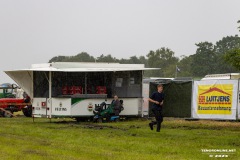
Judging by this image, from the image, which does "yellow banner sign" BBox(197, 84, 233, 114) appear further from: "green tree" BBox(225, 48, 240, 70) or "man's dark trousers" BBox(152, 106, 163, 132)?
"man's dark trousers" BBox(152, 106, 163, 132)

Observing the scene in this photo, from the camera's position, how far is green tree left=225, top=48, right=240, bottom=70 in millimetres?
18359

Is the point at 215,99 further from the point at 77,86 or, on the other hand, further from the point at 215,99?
the point at 77,86

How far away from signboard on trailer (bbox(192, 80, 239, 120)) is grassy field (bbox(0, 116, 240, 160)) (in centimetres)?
348

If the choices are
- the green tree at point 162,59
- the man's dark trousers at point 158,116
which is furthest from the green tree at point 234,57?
the green tree at point 162,59

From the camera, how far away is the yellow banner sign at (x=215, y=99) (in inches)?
928

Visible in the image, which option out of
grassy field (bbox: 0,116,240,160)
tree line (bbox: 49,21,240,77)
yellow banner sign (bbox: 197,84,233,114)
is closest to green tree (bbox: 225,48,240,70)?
grassy field (bbox: 0,116,240,160)

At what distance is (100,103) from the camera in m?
24.7

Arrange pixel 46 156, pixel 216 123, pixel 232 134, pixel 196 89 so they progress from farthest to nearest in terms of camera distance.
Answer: pixel 196 89, pixel 216 123, pixel 232 134, pixel 46 156

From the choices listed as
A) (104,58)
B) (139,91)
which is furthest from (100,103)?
(104,58)

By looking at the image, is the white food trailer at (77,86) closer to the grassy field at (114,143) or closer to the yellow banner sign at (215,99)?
the yellow banner sign at (215,99)

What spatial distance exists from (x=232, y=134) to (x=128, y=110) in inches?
326

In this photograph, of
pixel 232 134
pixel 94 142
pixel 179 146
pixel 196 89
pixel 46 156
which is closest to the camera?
pixel 46 156

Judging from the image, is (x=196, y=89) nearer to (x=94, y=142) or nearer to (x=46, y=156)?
(x=94, y=142)

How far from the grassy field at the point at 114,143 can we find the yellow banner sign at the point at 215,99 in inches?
143
